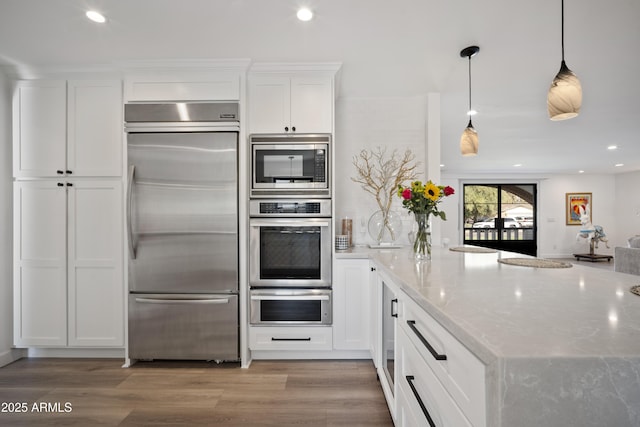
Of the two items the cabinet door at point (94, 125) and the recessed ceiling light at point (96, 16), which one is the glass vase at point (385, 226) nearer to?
the cabinet door at point (94, 125)

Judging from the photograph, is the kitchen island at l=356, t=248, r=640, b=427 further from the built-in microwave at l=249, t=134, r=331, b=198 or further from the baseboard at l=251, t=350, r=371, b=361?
the baseboard at l=251, t=350, r=371, b=361

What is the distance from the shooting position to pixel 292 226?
2.49m

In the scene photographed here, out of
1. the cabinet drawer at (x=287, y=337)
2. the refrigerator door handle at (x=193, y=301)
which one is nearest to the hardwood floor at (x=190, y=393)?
the cabinet drawer at (x=287, y=337)

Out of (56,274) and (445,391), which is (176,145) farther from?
(445,391)

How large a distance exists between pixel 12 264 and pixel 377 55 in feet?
11.4

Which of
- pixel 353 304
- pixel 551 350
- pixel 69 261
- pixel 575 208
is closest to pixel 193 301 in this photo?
pixel 69 261

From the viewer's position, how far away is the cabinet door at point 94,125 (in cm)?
257

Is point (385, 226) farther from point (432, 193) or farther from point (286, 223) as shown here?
point (432, 193)

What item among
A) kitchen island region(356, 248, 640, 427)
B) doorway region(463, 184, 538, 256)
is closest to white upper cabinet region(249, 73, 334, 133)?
kitchen island region(356, 248, 640, 427)

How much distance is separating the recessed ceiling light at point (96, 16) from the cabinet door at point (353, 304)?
7.58ft

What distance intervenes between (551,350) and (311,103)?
2.34 m

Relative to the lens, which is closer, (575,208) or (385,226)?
(385,226)

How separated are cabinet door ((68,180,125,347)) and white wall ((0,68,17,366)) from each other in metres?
0.50

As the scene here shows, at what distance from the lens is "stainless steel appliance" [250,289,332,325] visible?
8.13ft
